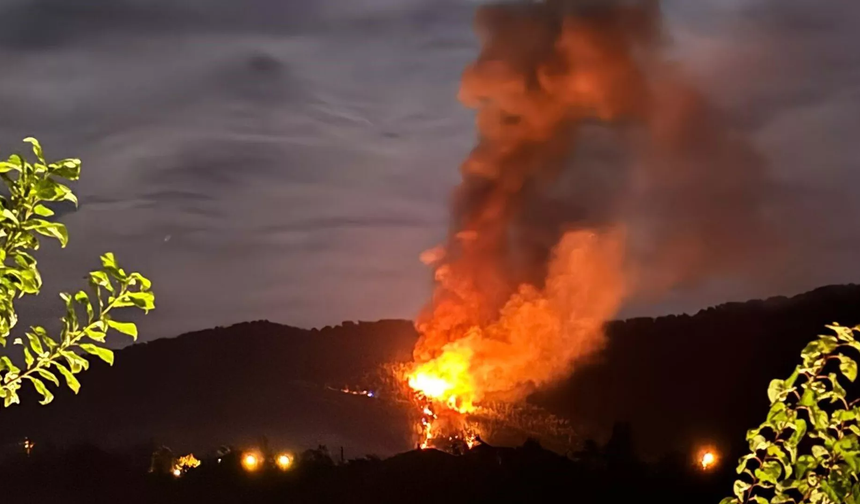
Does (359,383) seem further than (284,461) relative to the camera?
Yes

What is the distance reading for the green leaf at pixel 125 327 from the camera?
166cm

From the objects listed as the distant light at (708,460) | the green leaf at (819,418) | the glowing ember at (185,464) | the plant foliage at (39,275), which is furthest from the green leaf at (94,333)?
the distant light at (708,460)

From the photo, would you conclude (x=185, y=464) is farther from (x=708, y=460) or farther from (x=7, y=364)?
(x=7, y=364)

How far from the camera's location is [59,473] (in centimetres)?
1557

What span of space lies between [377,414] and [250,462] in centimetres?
263

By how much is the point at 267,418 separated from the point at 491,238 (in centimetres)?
586

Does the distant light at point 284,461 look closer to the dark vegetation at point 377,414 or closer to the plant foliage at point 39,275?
the dark vegetation at point 377,414

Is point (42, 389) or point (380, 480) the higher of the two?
point (380, 480)

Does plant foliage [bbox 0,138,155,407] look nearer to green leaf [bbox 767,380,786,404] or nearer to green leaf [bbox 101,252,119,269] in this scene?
green leaf [bbox 101,252,119,269]

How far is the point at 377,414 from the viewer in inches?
645

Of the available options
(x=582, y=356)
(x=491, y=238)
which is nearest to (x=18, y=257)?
(x=491, y=238)

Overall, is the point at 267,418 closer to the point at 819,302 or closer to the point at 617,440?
the point at 617,440

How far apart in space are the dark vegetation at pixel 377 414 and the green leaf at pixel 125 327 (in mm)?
13848

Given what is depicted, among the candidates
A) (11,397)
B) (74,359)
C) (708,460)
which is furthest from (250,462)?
(74,359)
